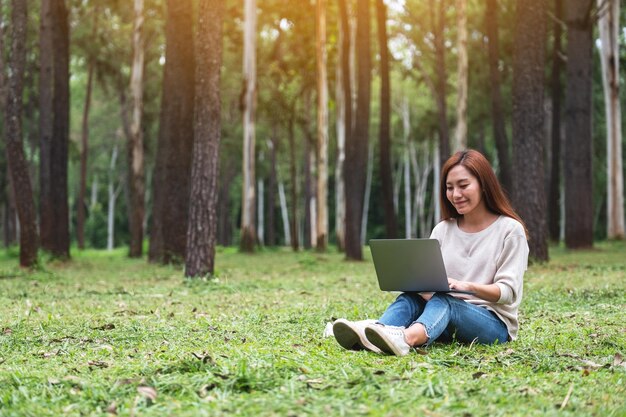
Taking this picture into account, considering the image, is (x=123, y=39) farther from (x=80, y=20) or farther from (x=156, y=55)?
(x=80, y=20)

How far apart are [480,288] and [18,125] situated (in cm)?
1074

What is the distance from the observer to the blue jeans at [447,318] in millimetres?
5352

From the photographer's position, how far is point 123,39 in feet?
102

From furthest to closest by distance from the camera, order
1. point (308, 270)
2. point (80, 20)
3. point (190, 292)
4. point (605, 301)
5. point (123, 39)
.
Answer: point (123, 39), point (80, 20), point (308, 270), point (190, 292), point (605, 301)

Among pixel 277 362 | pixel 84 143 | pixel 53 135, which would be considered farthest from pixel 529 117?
pixel 84 143

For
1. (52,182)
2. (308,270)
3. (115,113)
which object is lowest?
(308,270)

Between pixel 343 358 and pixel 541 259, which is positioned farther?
pixel 541 259

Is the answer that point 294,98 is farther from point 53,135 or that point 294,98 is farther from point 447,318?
point 447,318

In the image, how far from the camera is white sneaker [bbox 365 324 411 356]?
16.6ft

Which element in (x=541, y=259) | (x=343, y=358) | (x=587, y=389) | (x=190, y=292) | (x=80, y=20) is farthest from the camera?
(x=80, y=20)

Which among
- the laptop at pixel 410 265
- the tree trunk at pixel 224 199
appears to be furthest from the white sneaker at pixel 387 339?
the tree trunk at pixel 224 199

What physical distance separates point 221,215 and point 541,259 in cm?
2630

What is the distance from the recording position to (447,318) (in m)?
5.41

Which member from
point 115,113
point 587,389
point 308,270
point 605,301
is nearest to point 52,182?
point 308,270
